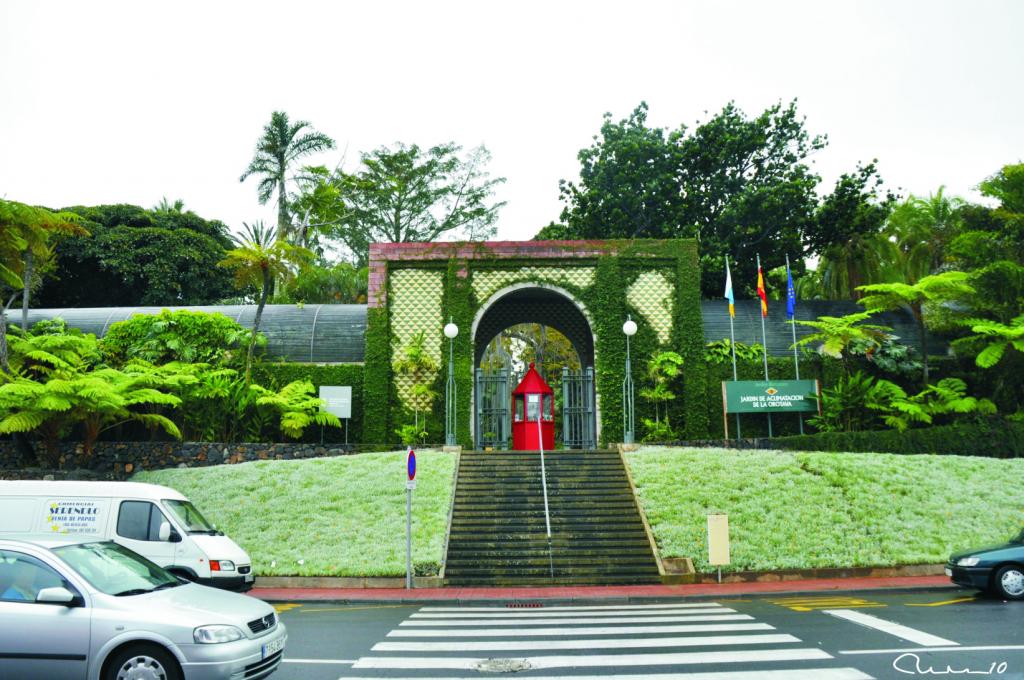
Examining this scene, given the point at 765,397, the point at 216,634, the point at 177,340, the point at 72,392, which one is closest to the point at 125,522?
the point at 216,634

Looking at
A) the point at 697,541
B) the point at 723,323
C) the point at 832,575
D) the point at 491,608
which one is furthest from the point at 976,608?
the point at 723,323

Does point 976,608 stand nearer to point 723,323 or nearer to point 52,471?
point 723,323

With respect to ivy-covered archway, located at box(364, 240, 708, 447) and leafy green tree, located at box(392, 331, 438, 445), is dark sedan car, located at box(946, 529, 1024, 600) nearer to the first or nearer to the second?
ivy-covered archway, located at box(364, 240, 708, 447)

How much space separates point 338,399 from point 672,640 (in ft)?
54.5

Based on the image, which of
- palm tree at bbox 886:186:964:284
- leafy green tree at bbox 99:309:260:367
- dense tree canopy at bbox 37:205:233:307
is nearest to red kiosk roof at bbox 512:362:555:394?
leafy green tree at bbox 99:309:260:367

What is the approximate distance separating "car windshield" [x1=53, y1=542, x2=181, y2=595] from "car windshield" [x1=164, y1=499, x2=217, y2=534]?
4.75m

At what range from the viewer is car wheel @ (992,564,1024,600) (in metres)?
11.4

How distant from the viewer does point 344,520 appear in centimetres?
1669

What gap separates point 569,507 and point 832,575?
224 inches

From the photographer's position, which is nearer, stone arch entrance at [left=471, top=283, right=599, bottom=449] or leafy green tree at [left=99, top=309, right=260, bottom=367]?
leafy green tree at [left=99, top=309, right=260, bottom=367]

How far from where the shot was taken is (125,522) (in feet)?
38.3

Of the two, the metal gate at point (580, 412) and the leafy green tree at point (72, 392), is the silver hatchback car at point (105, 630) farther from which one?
the metal gate at point (580, 412)

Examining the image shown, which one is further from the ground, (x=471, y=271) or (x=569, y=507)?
(x=471, y=271)

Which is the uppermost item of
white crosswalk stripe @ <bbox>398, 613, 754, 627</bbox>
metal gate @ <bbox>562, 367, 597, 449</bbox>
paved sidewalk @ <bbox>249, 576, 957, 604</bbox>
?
metal gate @ <bbox>562, 367, 597, 449</bbox>
